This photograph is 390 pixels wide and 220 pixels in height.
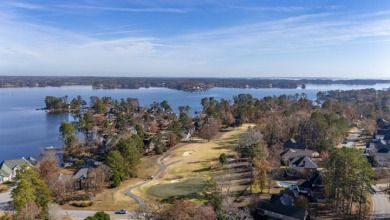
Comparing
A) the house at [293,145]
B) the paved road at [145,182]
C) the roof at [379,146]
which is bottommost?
the paved road at [145,182]

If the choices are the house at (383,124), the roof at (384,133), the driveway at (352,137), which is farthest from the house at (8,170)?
the house at (383,124)

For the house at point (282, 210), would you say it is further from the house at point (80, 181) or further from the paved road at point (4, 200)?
the paved road at point (4, 200)

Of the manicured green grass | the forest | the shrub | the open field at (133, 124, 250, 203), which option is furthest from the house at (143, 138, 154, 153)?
the shrub

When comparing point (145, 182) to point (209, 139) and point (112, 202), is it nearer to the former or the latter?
point (112, 202)

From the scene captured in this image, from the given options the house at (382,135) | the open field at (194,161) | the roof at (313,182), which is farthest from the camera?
the house at (382,135)

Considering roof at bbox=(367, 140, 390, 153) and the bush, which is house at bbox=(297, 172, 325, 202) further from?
the bush
